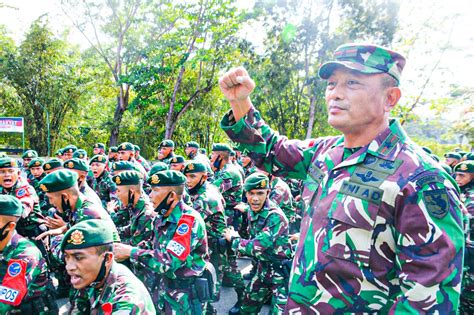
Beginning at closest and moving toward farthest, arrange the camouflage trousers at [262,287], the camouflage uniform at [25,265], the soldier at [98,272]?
the soldier at [98,272] → the camouflage uniform at [25,265] → the camouflage trousers at [262,287]

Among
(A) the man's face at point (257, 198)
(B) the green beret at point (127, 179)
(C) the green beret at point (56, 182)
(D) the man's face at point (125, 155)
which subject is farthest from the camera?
(D) the man's face at point (125, 155)

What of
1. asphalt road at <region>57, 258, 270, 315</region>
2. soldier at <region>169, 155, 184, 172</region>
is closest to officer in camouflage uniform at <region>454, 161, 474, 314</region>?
asphalt road at <region>57, 258, 270, 315</region>

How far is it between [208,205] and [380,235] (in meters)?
3.80

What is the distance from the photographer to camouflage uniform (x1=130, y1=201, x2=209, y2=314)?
320 centimetres

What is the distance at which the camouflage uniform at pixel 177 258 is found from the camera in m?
3.20

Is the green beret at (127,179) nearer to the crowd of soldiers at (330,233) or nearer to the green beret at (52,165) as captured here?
the crowd of soldiers at (330,233)

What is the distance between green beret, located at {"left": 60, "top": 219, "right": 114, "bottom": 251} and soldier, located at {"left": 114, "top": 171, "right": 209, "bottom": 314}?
2.87 feet

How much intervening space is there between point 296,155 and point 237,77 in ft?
1.75

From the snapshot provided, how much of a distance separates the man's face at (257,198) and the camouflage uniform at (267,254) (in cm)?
6

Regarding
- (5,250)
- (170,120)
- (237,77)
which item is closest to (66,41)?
(170,120)

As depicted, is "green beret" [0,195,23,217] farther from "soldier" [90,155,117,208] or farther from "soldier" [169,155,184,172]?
"soldier" [90,155,117,208]

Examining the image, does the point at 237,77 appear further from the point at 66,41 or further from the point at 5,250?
the point at 66,41

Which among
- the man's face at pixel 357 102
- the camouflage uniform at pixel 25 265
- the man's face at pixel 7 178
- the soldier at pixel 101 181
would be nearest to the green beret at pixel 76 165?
the man's face at pixel 7 178

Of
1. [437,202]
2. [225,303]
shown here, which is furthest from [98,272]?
[225,303]
